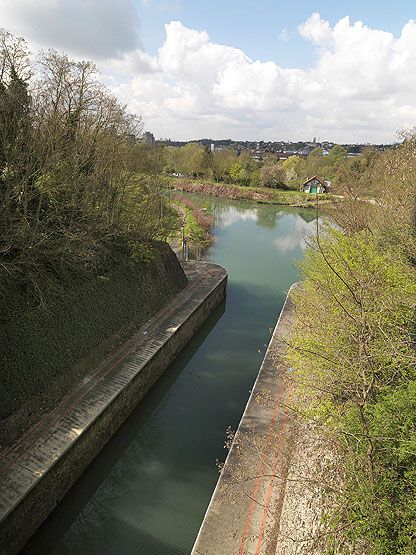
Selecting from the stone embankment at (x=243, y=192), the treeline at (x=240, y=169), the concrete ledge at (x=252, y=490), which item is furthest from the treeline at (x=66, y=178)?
the treeline at (x=240, y=169)

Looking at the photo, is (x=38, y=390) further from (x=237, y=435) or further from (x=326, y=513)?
(x=326, y=513)

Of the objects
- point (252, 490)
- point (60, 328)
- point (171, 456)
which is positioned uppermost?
point (60, 328)

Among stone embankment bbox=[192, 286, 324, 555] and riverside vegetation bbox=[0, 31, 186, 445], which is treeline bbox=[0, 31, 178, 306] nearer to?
riverside vegetation bbox=[0, 31, 186, 445]

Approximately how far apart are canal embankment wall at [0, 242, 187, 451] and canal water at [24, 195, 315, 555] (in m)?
2.25

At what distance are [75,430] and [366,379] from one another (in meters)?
6.97

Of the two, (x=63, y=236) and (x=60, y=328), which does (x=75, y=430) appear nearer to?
(x=60, y=328)

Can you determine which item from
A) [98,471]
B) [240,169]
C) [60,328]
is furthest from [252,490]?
[240,169]

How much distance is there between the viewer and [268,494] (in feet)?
26.5

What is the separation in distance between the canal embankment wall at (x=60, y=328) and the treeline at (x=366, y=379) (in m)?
6.22

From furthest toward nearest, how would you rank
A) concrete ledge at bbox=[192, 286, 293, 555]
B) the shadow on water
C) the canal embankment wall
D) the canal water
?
the canal embankment wall, the canal water, the shadow on water, concrete ledge at bbox=[192, 286, 293, 555]

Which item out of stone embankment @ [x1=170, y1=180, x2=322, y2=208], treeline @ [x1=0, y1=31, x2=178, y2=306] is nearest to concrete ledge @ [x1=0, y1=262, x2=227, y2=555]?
treeline @ [x1=0, y1=31, x2=178, y2=306]

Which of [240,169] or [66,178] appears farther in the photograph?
[240,169]

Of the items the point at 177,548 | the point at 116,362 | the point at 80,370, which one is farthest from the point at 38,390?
the point at 177,548

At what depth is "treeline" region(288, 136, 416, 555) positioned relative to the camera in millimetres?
5156
